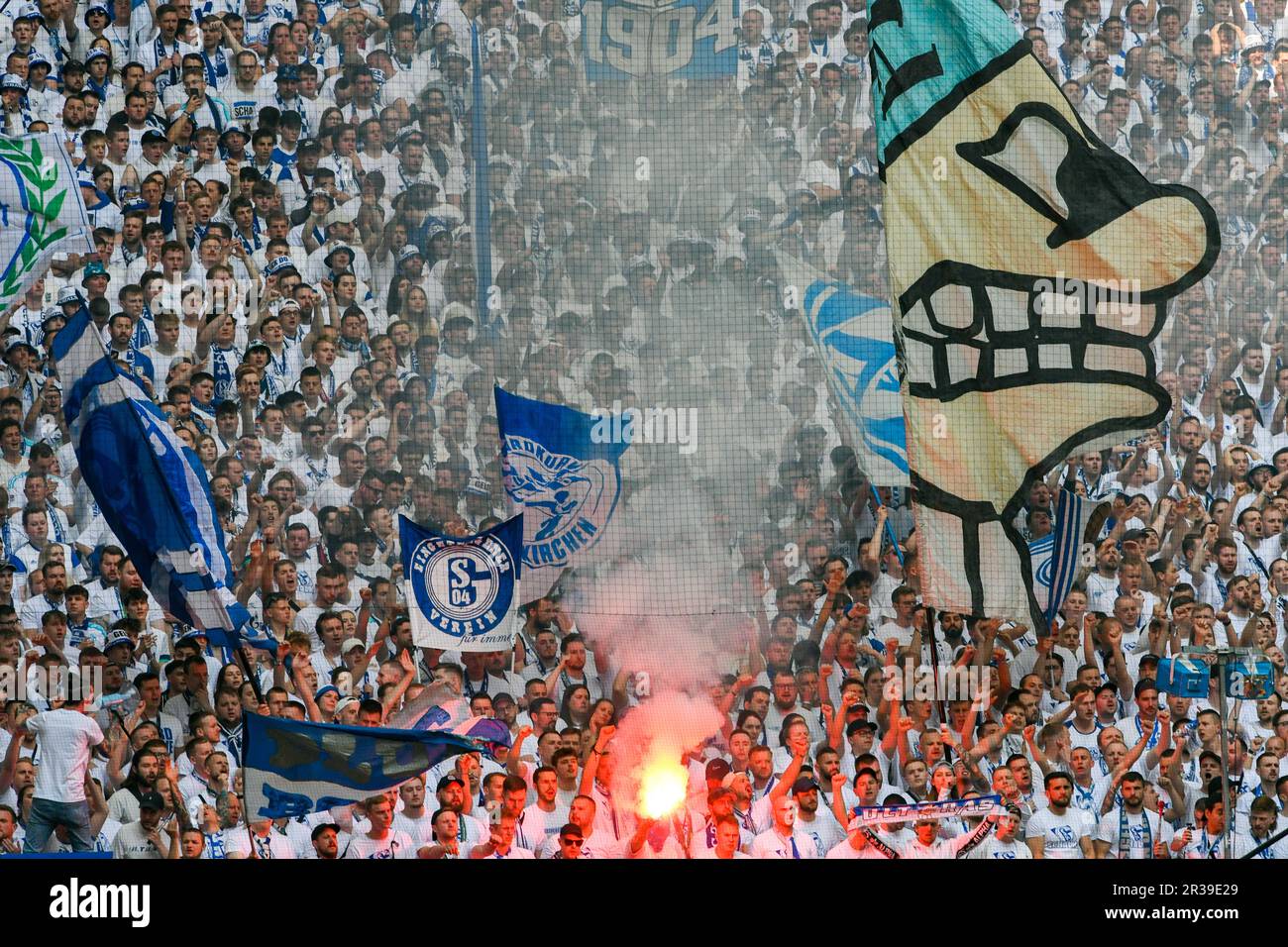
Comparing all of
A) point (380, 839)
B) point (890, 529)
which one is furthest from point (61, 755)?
point (890, 529)

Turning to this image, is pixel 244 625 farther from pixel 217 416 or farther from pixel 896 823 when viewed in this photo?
pixel 896 823

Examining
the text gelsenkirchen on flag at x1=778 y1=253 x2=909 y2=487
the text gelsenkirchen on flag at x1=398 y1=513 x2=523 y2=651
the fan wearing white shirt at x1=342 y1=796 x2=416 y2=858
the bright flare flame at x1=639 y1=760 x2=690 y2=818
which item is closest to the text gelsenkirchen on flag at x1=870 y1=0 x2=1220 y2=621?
the text gelsenkirchen on flag at x1=778 y1=253 x2=909 y2=487

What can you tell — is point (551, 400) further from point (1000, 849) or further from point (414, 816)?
point (1000, 849)

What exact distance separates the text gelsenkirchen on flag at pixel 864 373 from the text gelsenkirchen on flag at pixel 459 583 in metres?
1.40

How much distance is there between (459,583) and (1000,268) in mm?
2316

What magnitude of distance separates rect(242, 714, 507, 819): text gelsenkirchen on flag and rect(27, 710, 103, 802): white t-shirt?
2.61 ft

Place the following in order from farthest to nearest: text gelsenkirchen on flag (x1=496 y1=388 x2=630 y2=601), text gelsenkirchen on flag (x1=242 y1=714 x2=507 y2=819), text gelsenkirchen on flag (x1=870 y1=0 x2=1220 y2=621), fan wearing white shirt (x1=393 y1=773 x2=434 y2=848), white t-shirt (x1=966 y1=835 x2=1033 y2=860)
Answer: text gelsenkirchen on flag (x1=496 y1=388 x2=630 y2=601), fan wearing white shirt (x1=393 y1=773 x2=434 y2=848), white t-shirt (x1=966 y1=835 x2=1033 y2=860), text gelsenkirchen on flag (x1=870 y1=0 x2=1220 y2=621), text gelsenkirchen on flag (x1=242 y1=714 x2=507 y2=819)

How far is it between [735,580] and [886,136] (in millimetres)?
1935

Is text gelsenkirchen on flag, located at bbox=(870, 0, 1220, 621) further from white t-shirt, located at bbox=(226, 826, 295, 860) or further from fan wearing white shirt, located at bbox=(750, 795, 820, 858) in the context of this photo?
white t-shirt, located at bbox=(226, 826, 295, 860)

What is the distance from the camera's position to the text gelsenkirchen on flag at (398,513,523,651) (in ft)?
24.8
